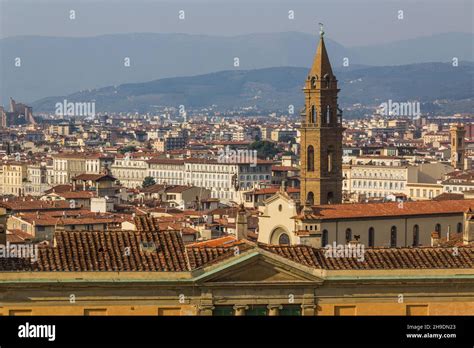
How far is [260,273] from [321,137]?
39534 millimetres

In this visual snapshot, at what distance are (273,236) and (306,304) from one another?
28487 millimetres

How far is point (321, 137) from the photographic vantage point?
58.8 meters

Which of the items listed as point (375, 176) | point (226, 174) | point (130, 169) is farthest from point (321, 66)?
point (130, 169)

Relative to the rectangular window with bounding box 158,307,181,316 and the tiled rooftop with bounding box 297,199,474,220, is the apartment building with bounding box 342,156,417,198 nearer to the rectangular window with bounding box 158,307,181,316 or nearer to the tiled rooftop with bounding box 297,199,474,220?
the tiled rooftop with bounding box 297,199,474,220

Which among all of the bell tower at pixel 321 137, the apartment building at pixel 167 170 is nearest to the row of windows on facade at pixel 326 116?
the bell tower at pixel 321 137

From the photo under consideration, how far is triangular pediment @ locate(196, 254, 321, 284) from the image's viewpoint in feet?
63.3

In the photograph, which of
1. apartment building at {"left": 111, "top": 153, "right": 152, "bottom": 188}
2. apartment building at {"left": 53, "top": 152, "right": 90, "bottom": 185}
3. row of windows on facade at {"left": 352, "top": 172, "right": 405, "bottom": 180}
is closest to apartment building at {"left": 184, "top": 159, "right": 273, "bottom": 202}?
row of windows on facade at {"left": 352, "top": 172, "right": 405, "bottom": 180}

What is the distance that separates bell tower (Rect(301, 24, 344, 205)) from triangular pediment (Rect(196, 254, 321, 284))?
37565 mm

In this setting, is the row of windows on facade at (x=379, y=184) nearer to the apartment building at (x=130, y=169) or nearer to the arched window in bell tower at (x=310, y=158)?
the apartment building at (x=130, y=169)

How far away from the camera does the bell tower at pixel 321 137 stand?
5747 centimetres
